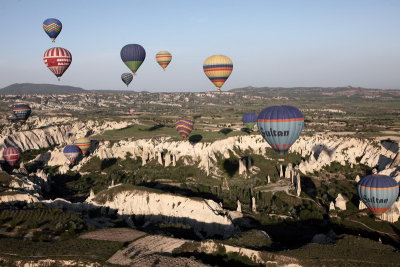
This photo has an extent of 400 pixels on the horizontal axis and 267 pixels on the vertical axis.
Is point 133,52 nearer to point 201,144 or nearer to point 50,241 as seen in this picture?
point 201,144

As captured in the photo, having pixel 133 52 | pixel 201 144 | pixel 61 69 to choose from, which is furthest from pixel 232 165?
pixel 61 69

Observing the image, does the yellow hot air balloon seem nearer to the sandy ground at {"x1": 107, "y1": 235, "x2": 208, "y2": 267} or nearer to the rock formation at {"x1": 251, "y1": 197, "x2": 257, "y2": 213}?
the rock formation at {"x1": 251, "y1": 197, "x2": 257, "y2": 213}

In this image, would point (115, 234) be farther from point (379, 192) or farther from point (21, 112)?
point (21, 112)

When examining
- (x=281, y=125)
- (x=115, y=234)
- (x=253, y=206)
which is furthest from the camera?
(x=253, y=206)

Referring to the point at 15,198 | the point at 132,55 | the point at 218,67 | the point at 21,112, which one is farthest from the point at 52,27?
the point at 15,198

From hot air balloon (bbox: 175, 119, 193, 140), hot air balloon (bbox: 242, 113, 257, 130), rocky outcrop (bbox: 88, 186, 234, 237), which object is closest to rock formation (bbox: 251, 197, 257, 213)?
rocky outcrop (bbox: 88, 186, 234, 237)

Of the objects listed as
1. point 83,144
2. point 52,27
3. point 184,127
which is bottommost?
point 83,144

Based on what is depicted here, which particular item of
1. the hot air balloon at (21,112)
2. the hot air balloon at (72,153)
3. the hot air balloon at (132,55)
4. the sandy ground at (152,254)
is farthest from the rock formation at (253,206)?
the hot air balloon at (21,112)
